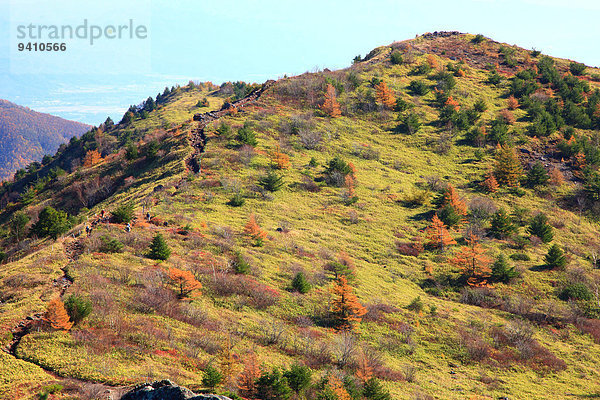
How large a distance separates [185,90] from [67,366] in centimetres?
19910

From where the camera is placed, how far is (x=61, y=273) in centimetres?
2692

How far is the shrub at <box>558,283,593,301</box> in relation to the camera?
3906cm

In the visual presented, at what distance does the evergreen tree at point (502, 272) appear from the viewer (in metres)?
40.8

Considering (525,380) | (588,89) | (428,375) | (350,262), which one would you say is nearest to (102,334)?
(428,375)

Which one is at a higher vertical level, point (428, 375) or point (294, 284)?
point (294, 284)

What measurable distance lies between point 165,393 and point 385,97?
252 feet

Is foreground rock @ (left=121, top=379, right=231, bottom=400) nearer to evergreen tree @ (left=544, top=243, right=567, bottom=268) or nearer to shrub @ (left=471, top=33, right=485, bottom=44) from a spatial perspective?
evergreen tree @ (left=544, top=243, right=567, bottom=268)

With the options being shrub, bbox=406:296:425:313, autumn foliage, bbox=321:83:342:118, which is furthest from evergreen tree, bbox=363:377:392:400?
autumn foliage, bbox=321:83:342:118

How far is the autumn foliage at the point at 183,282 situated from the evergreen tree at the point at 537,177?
5890 centimetres

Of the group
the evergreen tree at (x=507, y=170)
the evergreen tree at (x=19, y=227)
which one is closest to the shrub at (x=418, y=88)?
the evergreen tree at (x=507, y=170)

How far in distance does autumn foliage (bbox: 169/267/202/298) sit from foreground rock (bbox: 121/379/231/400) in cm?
1227

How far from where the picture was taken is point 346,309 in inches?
1185

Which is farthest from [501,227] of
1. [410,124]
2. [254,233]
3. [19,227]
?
[19,227]

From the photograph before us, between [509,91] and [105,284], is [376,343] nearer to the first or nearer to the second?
[105,284]
